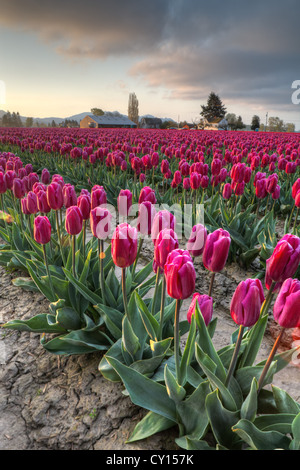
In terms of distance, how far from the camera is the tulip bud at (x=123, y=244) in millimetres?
1450

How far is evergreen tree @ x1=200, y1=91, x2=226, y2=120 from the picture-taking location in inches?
3846

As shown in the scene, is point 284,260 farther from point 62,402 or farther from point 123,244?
point 62,402

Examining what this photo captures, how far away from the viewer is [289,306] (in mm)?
A: 1187

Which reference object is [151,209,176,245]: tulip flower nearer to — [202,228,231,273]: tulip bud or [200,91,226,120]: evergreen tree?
[202,228,231,273]: tulip bud

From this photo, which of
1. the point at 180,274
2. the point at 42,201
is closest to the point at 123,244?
the point at 180,274

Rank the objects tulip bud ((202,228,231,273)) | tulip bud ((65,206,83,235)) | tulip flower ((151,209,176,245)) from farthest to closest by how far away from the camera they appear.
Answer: tulip bud ((65,206,83,235)) → tulip flower ((151,209,176,245)) → tulip bud ((202,228,231,273))

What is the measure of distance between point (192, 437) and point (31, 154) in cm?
1136

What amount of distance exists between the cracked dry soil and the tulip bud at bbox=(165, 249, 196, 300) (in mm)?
876

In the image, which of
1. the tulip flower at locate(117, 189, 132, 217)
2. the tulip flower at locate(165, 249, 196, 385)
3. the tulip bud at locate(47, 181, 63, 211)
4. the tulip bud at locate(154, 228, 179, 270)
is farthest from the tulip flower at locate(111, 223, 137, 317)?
the tulip bud at locate(47, 181, 63, 211)

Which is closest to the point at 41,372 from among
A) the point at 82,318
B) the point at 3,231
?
the point at 82,318

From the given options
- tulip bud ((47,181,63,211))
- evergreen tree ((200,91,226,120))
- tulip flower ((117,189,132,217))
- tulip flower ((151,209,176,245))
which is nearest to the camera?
tulip flower ((151,209,176,245))

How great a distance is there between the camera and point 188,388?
1.74m

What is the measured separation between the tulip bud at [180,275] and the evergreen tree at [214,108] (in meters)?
103
